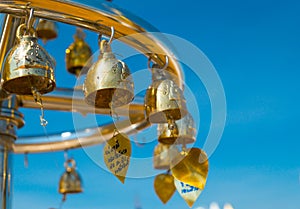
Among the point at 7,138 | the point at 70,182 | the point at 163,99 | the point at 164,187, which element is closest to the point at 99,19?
the point at 163,99

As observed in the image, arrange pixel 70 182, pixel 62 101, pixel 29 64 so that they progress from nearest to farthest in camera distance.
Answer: pixel 29 64
pixel 62 101
pixel 70 182

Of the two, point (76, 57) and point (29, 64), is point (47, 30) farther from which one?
point (29, 64)

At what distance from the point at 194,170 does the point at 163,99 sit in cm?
23

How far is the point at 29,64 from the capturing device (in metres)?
1.23

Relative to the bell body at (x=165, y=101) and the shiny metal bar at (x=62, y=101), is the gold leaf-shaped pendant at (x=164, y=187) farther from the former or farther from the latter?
the bell body at (x=165, y=101)

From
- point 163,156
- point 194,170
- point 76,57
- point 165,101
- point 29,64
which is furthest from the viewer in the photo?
point 76,57

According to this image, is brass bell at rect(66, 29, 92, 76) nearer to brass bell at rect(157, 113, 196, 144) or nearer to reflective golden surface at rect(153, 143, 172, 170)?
reflective golden surface at rect(153, 143, 172, 170)

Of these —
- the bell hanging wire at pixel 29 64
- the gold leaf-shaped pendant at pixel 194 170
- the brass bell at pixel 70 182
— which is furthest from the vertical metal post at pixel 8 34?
the brass bell at pixel 70 182

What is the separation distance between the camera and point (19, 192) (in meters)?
4.71

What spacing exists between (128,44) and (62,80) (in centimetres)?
330

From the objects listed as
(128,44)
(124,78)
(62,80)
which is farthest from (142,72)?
(62,80)

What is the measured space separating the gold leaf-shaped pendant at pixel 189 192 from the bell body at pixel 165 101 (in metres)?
0.20

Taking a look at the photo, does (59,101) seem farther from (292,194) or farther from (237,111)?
(237,111)

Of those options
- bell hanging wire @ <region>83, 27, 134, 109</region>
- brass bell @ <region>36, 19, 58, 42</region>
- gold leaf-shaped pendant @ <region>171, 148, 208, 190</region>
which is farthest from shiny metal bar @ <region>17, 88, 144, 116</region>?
bell hanging wire @ <region>83, 27, 134, 109</region>
